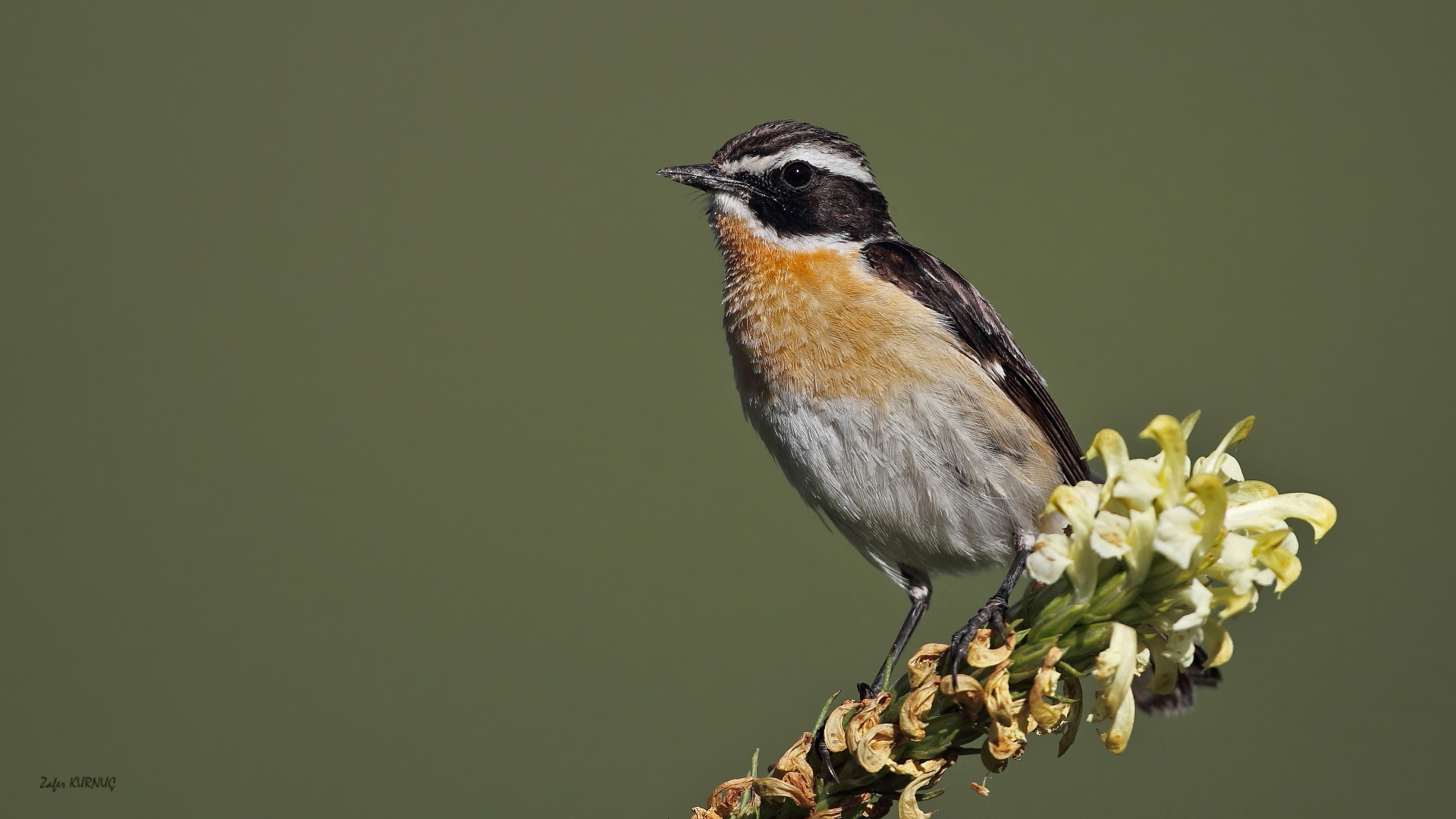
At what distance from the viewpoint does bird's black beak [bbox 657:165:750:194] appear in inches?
125

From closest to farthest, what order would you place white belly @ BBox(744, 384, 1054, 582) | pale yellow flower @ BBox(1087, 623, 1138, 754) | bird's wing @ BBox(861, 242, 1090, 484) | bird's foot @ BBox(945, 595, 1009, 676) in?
pale yellow flower @ BBox(1087, 623, 1138, 754) < bird's foot @ BBox(945, 595, 1009, 676) < white belly @ BBox(744, 384, 1054, 582) < bird's wing @ BBox(861, 242, 1090, 484)

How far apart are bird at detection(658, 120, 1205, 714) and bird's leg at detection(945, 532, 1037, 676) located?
0.05 ft

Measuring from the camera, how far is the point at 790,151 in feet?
10.5

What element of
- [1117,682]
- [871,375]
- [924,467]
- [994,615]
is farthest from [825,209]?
[1117,682]

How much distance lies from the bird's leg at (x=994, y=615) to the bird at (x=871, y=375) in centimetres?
2

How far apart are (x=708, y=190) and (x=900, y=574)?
1.34m

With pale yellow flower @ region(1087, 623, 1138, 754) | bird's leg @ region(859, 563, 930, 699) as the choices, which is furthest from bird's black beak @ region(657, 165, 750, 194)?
pale yellow flower @ region(1087, 623, 1138, 754)

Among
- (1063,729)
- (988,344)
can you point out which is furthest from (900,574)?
(1063,729)

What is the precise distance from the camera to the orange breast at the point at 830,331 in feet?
9.33

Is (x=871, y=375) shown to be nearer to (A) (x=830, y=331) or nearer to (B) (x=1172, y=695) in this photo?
(A) (x=830, y=331)

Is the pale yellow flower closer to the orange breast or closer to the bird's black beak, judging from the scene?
the orange breast

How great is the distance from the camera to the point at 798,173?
3217 mm

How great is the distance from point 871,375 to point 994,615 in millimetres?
851

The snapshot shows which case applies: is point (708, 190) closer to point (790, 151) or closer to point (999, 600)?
point (790, 151)
